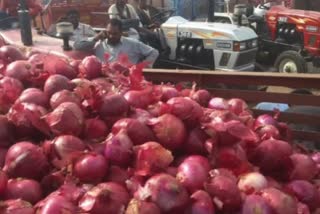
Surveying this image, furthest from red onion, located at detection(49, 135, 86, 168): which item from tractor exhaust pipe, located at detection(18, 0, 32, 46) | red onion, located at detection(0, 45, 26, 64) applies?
tractor exhaust pipe, located at detection(18, 0, 32, 46)

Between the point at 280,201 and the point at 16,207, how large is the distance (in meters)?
0.88

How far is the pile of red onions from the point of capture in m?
1.70

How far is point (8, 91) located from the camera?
2281mm

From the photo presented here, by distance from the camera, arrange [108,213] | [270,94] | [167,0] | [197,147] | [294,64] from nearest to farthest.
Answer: [108,213] → [197,147] → [270,94] → [294,64] → [167,0]

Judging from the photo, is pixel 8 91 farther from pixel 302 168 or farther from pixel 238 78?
pixel 238 78

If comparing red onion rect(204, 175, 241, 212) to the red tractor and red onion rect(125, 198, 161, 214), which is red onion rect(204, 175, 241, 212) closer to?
red onion rect(125, 198, 161, 214)

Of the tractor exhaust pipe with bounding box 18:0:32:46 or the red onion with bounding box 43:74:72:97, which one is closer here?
the red onion with bounding box 43:74:72:97

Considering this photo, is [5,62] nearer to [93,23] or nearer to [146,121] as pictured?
[146,121]

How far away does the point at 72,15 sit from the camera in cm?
700

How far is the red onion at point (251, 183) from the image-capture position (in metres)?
1.82

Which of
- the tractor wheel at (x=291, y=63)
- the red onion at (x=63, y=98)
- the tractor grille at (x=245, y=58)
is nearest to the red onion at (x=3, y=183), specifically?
the red onion at (x=63, y=98)

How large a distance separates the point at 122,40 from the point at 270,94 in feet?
10.2

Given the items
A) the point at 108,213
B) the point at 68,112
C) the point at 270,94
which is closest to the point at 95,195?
the point at 108,213

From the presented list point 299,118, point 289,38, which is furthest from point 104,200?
point 289,38
